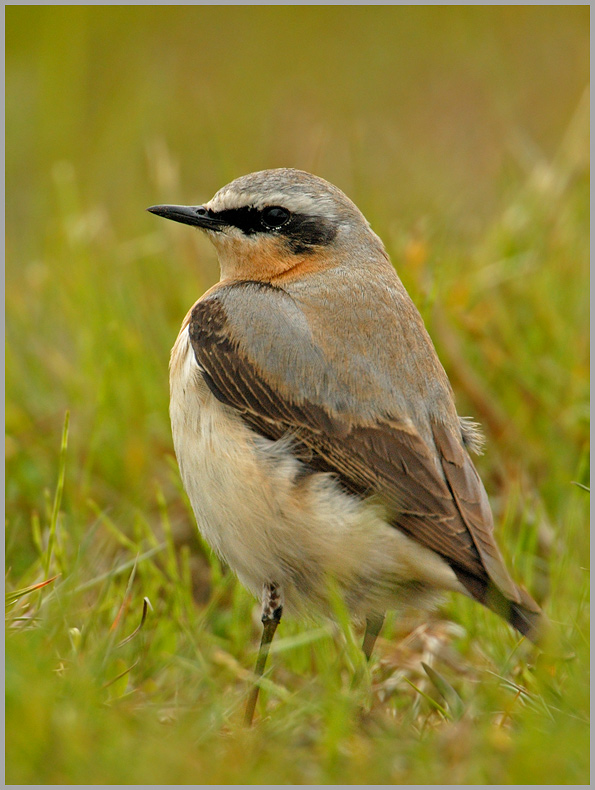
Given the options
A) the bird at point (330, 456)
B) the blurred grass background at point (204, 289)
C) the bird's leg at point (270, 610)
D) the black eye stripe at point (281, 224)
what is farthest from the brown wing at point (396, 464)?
the black eye stripe at point (281, 224)

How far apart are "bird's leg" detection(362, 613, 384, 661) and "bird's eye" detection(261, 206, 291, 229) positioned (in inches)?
78.0

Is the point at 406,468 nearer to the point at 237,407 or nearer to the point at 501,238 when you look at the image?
the point at 237,407

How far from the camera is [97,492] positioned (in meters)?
5.99

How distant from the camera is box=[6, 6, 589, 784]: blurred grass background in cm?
346

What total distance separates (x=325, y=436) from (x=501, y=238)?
3.47 metres

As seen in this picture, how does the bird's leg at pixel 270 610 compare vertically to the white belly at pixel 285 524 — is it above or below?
below

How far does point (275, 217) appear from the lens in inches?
201

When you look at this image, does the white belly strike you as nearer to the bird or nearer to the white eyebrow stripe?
the bird

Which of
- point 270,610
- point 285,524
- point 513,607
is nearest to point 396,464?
point 285,524

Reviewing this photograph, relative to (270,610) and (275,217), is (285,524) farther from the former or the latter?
(275,217)

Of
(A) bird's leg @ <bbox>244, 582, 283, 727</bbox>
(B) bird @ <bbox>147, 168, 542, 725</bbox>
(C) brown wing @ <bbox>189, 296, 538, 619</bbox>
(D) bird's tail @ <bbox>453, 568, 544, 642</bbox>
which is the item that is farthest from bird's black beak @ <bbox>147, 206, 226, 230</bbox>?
(D) bird's tail @ <bbox>453, 568, 544, 642</bbox>

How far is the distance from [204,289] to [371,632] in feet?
10.1

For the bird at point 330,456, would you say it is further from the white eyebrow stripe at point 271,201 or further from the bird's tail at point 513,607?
the white eyebrow stripe at point 271,201

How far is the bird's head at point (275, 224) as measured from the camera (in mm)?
5070
